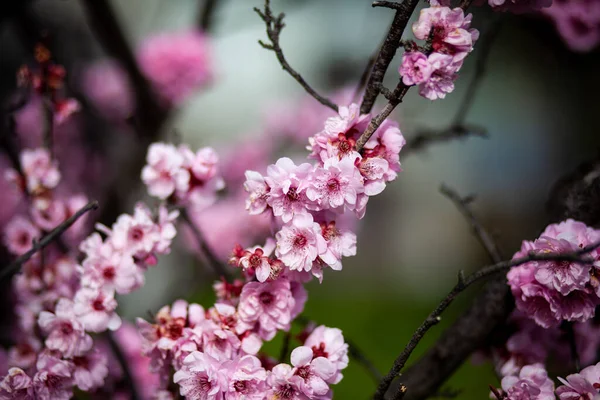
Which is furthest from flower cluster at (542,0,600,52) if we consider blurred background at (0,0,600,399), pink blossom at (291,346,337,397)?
pink blossom at (291,346,337,397)

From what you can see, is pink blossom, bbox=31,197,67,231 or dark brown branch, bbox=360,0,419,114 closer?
dark brown branch, bbox=360,0,419,114

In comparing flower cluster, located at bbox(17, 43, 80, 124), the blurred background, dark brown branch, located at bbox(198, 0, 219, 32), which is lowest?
the blurred background

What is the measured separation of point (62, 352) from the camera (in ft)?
2.92

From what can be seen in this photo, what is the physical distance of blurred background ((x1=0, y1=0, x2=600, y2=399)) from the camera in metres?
2.03

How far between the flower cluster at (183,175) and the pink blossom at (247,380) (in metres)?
0.42

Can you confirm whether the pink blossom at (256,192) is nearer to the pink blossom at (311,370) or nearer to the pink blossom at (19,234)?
the pink blossom at (311,370)

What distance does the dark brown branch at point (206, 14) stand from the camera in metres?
2.14

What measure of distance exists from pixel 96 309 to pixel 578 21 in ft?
5.31

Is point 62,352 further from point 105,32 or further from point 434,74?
point 105,32

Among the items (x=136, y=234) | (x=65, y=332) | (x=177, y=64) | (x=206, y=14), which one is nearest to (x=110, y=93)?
(x=177, y=64)

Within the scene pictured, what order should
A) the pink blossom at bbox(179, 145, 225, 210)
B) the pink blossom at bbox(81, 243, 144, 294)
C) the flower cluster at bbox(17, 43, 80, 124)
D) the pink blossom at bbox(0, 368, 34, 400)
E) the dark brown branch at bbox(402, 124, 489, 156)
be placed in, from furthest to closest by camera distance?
the dark brown branch at bbox(402, 124, 489, 156) < the flower cluster at bbox(17, 43, 80, 124) < the pink blossom at bbox(179, 145, 225, 210) < the pink blossom at bbox(81, 243, 144, 294) < the pink blossom at bbox(0, 368, 34, 400)

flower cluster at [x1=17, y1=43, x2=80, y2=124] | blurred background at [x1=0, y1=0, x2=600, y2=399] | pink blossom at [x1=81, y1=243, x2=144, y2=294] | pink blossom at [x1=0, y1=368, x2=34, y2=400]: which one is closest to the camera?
pink blossom at [x1=0, y1=368, x2=34, y2=400]

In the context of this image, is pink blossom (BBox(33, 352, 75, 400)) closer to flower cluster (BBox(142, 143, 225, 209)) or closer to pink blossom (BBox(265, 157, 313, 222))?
flower cluster (BBox(142, 143, 225, 209))

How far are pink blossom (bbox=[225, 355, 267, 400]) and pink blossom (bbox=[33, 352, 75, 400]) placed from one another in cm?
33
